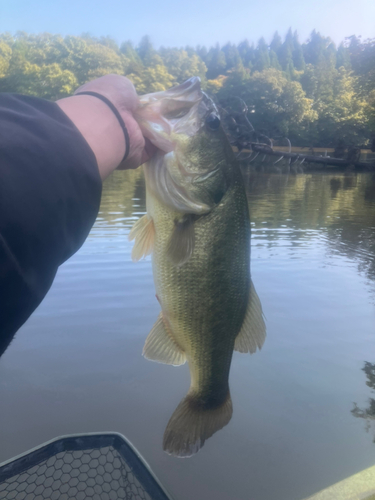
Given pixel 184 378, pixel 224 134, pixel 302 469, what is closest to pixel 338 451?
pixel 302 469

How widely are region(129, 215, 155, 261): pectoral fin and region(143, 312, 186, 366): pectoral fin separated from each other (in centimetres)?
36

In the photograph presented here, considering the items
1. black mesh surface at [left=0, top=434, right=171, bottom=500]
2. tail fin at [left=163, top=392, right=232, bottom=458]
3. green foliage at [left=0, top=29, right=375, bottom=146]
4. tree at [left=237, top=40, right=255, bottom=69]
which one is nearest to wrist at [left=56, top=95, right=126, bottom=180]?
tail fin at [left=163, top=392, right=232, bottom=458]

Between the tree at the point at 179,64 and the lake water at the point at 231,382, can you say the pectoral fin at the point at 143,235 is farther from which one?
the tree at the point at 179,64

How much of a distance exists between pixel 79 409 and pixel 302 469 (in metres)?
2.15

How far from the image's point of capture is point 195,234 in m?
2.00

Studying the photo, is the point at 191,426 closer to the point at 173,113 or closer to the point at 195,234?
the point at 195,234

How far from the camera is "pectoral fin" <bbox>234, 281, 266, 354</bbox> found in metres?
2.20

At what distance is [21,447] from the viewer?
351 cm

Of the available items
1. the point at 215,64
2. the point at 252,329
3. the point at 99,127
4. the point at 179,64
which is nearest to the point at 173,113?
the point at 99,127

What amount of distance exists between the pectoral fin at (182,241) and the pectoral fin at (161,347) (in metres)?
0.39

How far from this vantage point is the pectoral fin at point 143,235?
2.14m

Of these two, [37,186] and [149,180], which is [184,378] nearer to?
[149,180]

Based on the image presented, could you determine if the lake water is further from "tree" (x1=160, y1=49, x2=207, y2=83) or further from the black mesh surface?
"tree" (x1=160, y1=49, x2=207, y2=83)

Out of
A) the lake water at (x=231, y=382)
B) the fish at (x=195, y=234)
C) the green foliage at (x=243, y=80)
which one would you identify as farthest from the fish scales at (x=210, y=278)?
the green foliage at (x=243, y=80)
